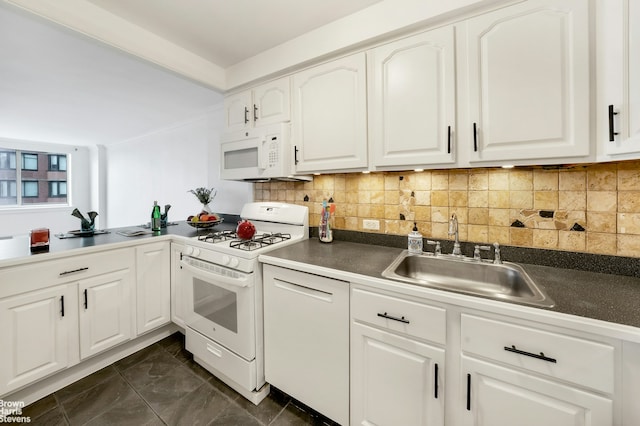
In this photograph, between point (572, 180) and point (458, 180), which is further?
point (458, 180)

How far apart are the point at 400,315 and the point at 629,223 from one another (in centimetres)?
116

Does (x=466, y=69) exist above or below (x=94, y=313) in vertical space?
above

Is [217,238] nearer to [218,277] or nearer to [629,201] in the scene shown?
[218,277]

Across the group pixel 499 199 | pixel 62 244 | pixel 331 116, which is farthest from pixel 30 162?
pixel 499 199

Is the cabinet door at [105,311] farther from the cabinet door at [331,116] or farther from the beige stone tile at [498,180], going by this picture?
the beige stone tile at [498,180]

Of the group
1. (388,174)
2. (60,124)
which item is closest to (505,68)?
(388,174)

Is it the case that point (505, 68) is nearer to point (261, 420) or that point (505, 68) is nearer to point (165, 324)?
point (261, 420)

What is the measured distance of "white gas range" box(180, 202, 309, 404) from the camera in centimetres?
156

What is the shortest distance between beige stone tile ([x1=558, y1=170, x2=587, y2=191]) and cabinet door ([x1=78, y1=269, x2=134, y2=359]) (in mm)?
2890

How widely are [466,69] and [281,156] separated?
4.05 feet

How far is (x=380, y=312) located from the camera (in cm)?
116

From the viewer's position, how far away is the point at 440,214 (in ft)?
5.32

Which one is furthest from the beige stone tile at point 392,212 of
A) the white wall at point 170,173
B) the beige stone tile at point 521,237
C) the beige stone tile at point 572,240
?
the white wall at point 170,173

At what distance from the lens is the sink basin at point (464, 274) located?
4.05 feet
